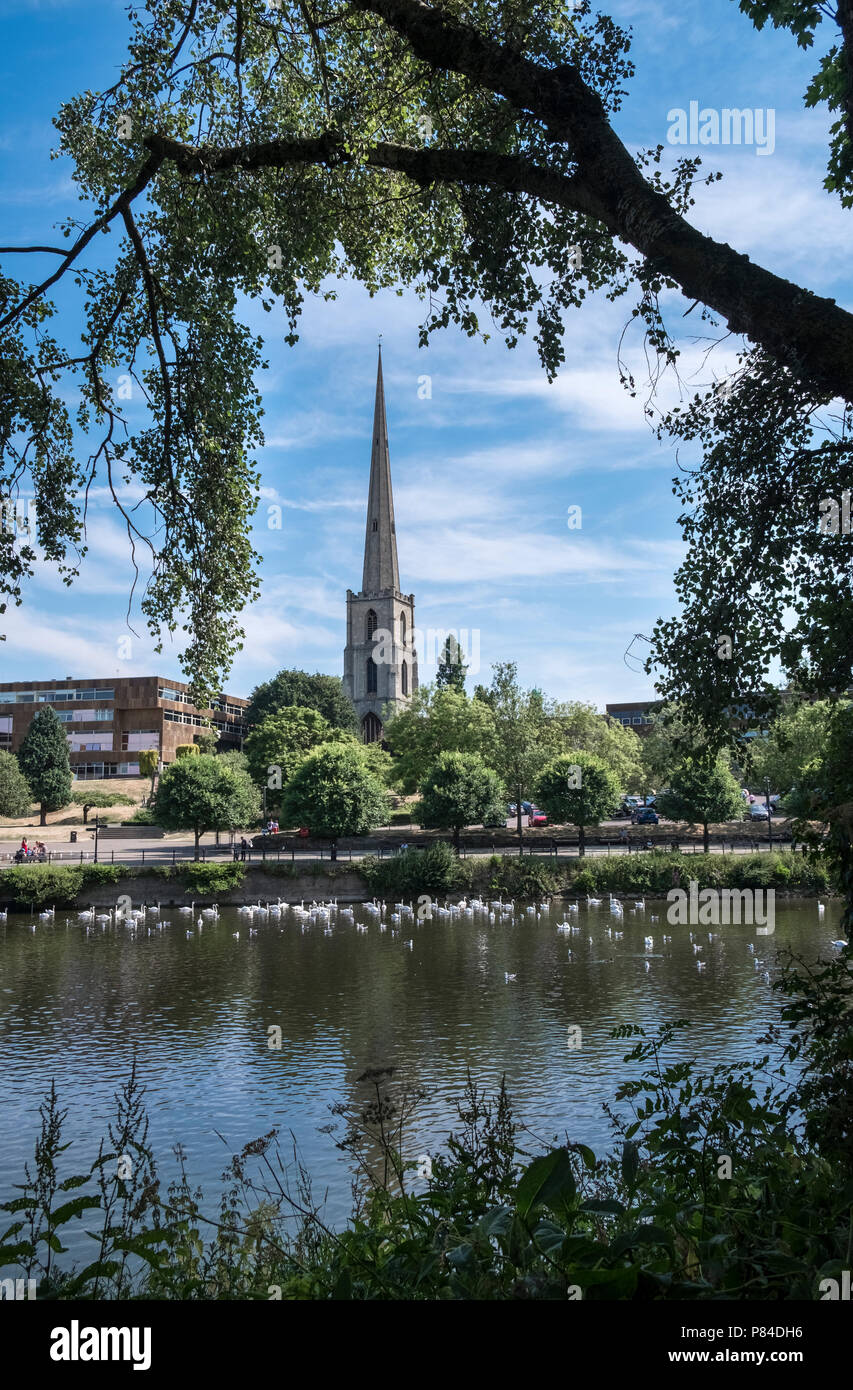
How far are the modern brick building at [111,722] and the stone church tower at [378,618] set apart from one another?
2753 centimetres

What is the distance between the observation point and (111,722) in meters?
89.6

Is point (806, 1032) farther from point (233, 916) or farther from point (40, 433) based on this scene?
point (233, 916)

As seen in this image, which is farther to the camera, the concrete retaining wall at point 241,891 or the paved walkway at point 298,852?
the paved walkway at point 298,852

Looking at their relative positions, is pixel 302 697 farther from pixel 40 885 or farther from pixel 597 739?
pixel 40 885

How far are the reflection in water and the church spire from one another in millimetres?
86333

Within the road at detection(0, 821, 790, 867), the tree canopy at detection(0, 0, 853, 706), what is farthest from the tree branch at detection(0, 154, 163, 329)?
the road at detection(0, 821, 790, 867)

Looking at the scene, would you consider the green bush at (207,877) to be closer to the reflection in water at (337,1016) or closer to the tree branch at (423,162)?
the reflection in water at (337,1016)

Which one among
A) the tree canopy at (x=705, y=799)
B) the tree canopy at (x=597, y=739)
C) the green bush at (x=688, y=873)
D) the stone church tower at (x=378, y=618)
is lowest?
the green bush at (x=688, y=873)

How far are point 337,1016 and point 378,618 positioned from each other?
9787 cm

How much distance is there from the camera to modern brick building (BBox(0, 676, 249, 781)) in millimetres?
88312

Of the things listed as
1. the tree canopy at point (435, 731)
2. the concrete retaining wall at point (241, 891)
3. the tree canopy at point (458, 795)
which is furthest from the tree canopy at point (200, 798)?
the tree canopy at point (435, 731)

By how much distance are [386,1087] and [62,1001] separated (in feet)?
36.7

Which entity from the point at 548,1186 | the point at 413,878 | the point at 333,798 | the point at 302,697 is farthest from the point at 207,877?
the point at 302,697

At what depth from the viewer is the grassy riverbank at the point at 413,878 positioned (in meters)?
39.6
